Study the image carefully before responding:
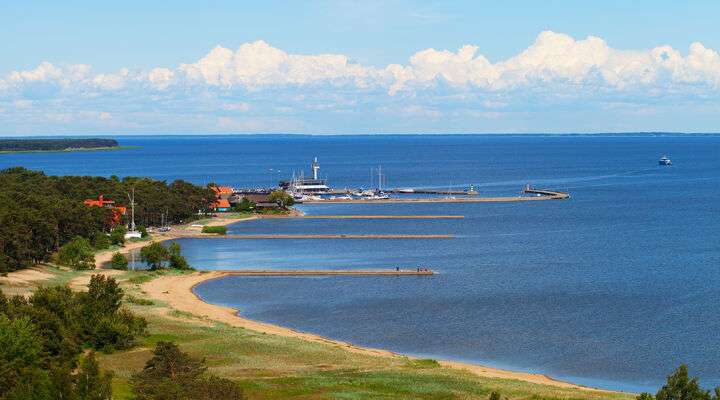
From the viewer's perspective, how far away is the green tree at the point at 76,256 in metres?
92.2

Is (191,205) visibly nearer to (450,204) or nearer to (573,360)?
(450,204)

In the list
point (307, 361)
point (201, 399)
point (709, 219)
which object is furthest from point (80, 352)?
point (709, 219)

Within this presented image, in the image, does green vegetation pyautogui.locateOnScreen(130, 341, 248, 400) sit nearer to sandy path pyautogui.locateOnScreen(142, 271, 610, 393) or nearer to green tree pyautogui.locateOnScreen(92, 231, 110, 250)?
sandy path pyautogui.locateOnScreen(142, 271, 610, 393)

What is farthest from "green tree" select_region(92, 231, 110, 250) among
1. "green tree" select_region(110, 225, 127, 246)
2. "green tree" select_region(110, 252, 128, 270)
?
"green tree" select_region(110, 252, 128, 270)

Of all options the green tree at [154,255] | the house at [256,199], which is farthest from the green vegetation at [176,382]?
the house at [256,199]

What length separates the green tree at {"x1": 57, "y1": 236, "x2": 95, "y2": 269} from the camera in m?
92.2

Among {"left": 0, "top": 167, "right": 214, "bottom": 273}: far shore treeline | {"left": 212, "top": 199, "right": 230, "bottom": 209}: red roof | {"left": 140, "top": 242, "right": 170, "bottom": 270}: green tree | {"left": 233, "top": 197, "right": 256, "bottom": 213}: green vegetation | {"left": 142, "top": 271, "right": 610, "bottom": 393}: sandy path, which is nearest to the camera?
{"left": 142, "top": 271, "right": 610, "bottom": 393}: sandy path

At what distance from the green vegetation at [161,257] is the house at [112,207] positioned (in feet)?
89.7

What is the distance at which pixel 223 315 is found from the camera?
7231 cm

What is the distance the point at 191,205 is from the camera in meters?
144

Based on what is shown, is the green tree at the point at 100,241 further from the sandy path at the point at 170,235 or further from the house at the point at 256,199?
the house at the point at 256,199

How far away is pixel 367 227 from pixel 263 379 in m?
92.0

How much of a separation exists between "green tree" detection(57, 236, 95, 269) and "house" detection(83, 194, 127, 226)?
27186 mm

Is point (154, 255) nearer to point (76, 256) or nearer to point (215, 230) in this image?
point (76, 256)
